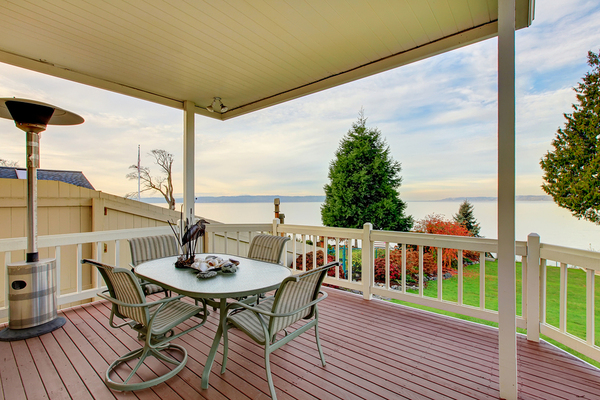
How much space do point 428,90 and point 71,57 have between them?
7.55m

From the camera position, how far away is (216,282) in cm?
212

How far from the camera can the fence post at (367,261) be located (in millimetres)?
3504

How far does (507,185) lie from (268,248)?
2.37 metres

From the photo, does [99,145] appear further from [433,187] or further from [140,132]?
[433,187]

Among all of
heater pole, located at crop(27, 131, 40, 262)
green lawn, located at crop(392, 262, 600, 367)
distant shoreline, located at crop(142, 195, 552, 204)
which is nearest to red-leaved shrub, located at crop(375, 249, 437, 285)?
green lawn, located at crop(392, 262, 600, 367)

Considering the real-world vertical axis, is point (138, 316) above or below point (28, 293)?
above

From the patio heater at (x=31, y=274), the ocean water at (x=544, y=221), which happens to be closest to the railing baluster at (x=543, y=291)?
the ocean water at (x=544, y=221)

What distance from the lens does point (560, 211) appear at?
5430mm

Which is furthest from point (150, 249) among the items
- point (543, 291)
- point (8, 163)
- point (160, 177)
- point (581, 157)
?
point (581, 157)

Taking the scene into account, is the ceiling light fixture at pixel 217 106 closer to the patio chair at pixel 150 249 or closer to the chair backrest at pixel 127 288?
the patio chair at pixel 150 249

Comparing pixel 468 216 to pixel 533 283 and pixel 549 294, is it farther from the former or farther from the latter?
pixel 533 283

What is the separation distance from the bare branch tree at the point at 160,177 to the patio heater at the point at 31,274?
3955mm

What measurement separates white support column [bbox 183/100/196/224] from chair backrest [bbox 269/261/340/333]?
3.16m

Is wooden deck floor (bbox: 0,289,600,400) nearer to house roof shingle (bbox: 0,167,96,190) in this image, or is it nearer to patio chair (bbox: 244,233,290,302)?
patio chair (bbox: 244,233,290,302)
